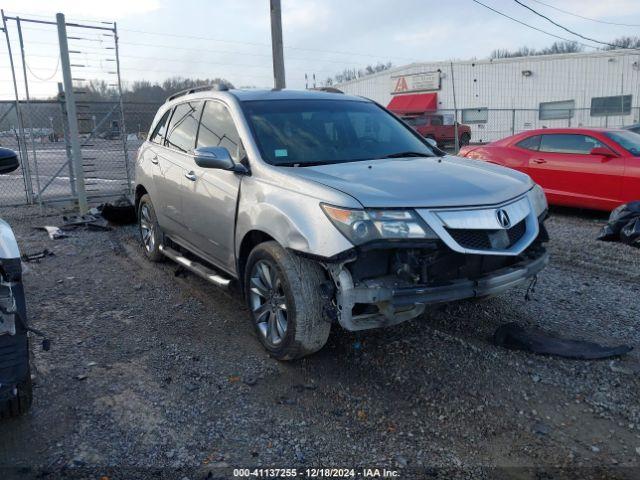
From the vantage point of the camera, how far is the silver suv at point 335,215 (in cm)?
325

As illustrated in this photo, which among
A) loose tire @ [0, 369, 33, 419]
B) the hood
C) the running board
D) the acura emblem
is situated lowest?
loose tire @ [0, 369, 33, 419]

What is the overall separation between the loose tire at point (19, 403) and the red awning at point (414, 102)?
1230 inches

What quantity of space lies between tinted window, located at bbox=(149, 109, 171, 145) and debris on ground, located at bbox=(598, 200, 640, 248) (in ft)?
18.2

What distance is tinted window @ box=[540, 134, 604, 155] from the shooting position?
8.57 metres

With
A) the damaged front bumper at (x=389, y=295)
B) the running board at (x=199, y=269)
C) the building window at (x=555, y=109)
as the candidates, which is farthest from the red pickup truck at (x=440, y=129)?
the damaged front bumper at (x=389, y=295)

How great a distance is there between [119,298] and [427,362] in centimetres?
315

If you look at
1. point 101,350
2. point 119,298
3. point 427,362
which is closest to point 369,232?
point 427,362

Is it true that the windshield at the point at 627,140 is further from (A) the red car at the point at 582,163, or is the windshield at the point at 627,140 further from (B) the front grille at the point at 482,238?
(B) the front grille at the point at 482,238

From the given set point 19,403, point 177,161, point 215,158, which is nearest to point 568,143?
point 177,161

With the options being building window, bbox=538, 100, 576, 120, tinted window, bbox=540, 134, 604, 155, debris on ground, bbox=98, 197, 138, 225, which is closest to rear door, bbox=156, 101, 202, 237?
debris on ground, bbox=98, 197, 138, 225

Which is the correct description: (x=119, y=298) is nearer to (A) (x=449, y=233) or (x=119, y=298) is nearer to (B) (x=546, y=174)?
(A) (x=449, y=233)

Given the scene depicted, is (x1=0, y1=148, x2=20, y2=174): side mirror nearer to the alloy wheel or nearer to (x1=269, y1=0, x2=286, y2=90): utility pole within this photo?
the alloy wheel

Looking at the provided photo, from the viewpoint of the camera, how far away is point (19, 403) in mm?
3121

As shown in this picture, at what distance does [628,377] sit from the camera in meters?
3.51
